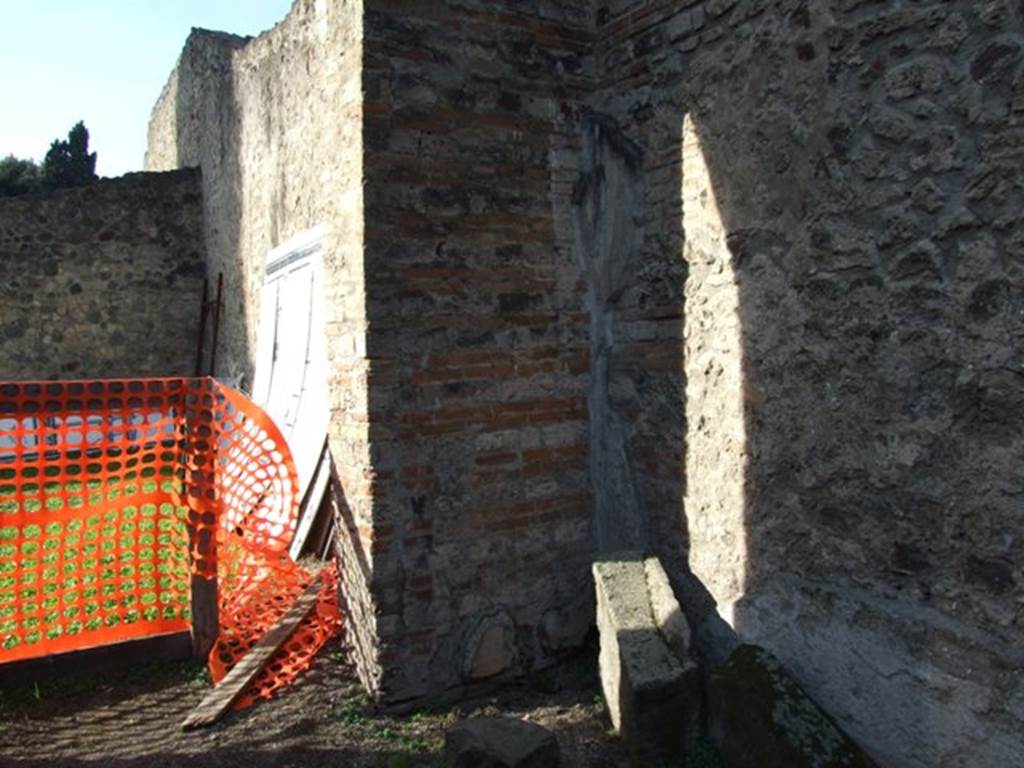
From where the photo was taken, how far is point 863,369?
8.45ft

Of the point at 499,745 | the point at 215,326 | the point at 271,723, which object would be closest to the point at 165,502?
the point at 271,723

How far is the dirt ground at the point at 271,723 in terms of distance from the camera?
9.89ft

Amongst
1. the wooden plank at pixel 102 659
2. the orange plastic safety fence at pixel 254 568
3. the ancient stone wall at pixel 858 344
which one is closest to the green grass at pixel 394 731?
the orange plastic safety fence at pixel 254 568

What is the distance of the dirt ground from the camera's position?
301 cm

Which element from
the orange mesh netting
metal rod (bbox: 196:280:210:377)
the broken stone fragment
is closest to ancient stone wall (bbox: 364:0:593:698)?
the broken stone fragment

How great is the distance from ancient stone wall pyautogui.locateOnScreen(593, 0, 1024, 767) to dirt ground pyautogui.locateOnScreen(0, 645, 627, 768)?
716 mm

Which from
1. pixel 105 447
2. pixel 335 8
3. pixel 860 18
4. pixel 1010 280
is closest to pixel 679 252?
pixel 860 18

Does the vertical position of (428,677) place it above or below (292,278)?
below

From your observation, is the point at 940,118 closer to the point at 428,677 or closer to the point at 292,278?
the point at 428,677

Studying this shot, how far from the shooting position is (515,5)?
141 inches

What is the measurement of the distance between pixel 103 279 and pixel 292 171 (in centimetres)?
517

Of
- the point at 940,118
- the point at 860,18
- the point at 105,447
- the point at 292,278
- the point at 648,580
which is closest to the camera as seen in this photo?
the point at 940,118

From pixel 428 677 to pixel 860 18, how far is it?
2.99 metres

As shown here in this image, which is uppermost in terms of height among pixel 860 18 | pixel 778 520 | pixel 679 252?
pixel 860 18
